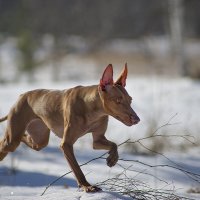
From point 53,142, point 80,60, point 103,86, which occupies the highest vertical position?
point 103,86

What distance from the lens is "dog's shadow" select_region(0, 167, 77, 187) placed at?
5453mm

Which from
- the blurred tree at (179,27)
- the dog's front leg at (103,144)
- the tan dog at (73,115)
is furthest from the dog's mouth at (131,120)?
the blurred tree at (179,27)

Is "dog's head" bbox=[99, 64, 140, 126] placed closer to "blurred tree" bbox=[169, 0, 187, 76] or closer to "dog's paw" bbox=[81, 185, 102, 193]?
"dog's paw" bbox=[81, 185, 102, 193]

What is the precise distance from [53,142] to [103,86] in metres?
4.75

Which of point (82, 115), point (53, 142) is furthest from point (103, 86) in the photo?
point (53, 142)

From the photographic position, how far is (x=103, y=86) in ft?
12.5

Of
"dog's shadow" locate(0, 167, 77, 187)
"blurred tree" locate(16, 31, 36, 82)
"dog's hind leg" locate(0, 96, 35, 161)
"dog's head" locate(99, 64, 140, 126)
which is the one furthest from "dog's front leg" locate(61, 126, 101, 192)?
"blurred tree" locate(16, 31, 36, 82)

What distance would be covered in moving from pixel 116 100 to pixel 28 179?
7.32 ft

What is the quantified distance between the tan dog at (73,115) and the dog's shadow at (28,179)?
3.03 feet

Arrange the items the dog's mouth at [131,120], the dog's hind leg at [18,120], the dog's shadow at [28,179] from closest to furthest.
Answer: the dog's mouth at [131,120] → the dog's hind leg at [18,120] → the dog's shadow at [28,179]

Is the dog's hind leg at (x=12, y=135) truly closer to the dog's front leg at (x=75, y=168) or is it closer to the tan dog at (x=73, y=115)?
the tan dog at (x=73, y=115)

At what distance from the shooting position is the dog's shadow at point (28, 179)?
5.45 metres

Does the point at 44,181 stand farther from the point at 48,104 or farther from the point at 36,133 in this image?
the point at 48,104

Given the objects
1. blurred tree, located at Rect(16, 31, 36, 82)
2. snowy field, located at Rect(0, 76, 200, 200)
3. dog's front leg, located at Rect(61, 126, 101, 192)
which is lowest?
blurred tree, located at Rect(16, 31, 36, 82)
